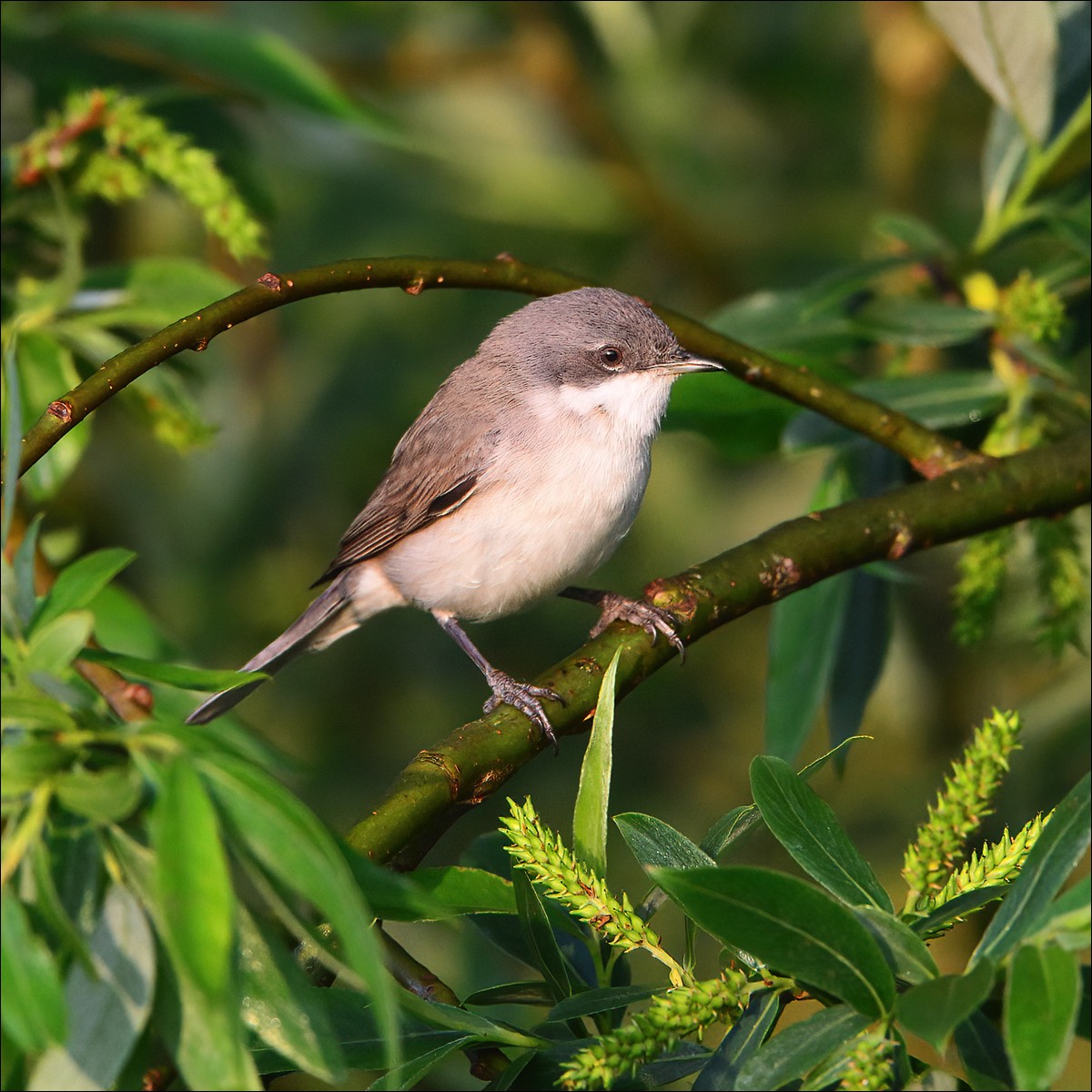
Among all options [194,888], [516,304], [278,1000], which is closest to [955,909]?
[278,1000]

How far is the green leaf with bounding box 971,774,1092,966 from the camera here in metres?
1.37

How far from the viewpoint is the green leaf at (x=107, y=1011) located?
125 cm

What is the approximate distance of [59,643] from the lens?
1.30 meters

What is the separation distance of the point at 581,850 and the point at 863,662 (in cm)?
169

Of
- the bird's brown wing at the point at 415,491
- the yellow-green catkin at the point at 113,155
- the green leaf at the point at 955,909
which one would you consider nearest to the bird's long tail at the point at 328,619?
the bird's brown wing at the point at 415,491

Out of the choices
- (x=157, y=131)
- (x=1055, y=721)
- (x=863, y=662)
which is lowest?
(x=1055, y=721)

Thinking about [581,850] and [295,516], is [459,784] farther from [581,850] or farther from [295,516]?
[295,516]

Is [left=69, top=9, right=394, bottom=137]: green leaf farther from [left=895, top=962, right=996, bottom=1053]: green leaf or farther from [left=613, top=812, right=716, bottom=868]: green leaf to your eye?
[left=895, top=962, right=996, bottom=1053]: green leaf

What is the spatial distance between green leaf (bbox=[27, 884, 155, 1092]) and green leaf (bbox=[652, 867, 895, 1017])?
1.70 feet

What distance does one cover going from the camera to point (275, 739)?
17.5ft

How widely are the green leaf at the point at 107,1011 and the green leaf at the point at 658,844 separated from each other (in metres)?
Answer: 0.61

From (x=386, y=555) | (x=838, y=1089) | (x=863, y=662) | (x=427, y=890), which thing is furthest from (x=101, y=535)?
(x=838, y=1089)

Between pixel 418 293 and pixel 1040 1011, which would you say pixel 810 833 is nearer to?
pixel 1040 1011

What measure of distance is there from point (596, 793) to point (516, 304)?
412cm
